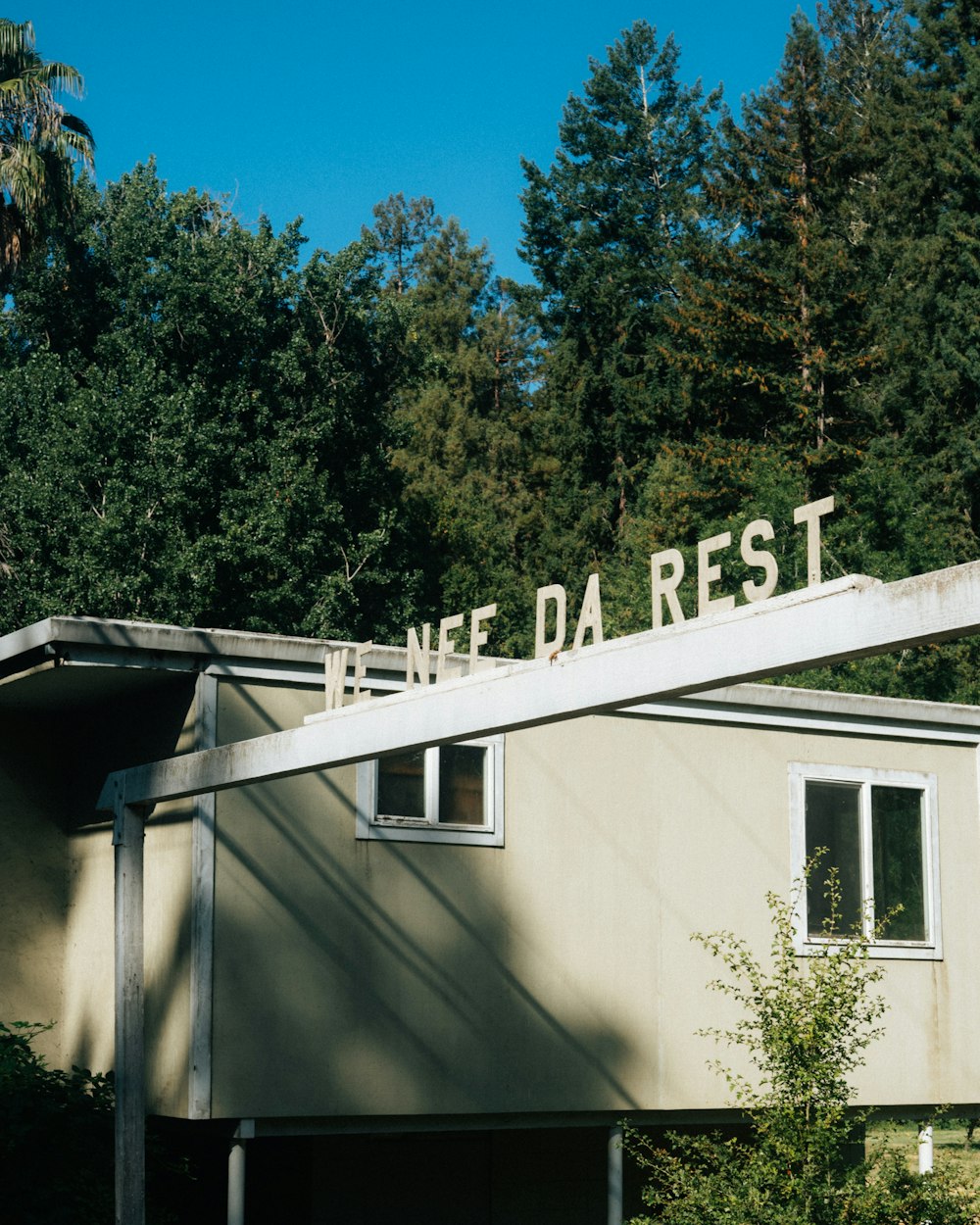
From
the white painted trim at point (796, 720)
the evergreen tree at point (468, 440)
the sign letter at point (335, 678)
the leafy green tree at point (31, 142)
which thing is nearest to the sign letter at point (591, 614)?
the sign letter at point (335, 678)

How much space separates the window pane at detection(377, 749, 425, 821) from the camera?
10.8 meters

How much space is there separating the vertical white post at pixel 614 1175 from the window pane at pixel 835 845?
2193 millimetres

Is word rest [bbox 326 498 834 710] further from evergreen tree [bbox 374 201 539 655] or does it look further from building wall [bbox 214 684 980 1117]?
evergreen tree [bbox 374 201 539 655]

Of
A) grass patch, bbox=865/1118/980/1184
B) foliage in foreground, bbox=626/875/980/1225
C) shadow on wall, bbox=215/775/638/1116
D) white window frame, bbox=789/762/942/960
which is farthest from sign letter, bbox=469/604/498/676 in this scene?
grass patch, bbox=865/1118/980/1184

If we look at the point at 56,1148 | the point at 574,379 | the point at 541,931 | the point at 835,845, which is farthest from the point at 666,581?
the point at 574,379

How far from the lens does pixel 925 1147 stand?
12938 mm

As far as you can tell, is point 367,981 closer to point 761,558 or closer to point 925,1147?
point 925,1147

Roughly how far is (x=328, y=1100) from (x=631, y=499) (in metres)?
26.7

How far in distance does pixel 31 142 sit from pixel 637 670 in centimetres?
1971

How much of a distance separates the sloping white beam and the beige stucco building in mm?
2144

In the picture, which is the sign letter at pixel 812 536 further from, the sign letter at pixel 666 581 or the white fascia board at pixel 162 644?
the white fascia board at pixel 162 644

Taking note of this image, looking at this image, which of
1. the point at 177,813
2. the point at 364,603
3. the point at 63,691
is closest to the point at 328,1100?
the point at 177,813

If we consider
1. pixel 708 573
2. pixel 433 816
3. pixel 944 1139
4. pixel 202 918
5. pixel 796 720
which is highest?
pixel 796 720

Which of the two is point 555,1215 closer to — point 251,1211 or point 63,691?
point 251,1211
